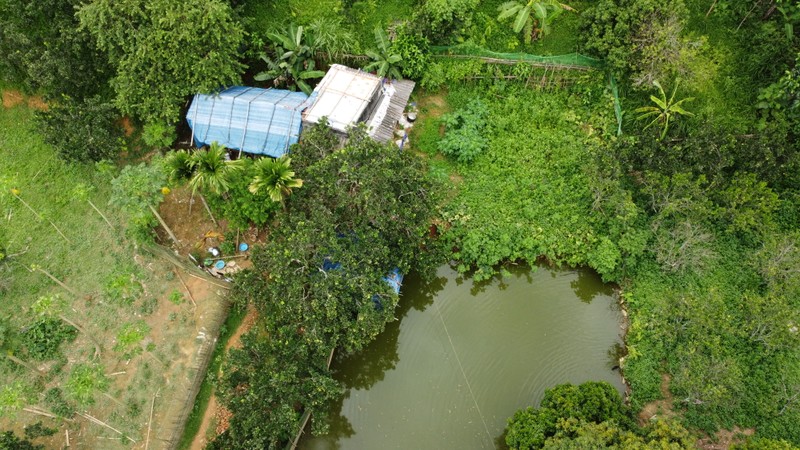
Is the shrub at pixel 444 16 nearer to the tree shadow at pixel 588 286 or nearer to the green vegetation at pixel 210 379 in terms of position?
the tree shadow at pixel 588 286

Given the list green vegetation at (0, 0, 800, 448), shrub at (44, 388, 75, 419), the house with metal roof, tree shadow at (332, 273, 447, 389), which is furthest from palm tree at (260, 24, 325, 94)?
shrub at (44, 388, 75, 419)

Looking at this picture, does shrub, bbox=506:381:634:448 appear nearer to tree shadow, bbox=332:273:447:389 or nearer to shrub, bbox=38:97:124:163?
tree shadow, bbox=332:273:447:389

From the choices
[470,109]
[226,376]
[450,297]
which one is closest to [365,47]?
[470,109]

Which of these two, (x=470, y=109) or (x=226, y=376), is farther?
(x=470, y=109)

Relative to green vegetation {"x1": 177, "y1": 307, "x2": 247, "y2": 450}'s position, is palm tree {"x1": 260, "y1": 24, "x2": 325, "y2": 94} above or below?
above

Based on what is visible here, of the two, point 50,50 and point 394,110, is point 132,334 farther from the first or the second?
point 394,110

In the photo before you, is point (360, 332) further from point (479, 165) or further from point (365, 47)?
point (365, 47)

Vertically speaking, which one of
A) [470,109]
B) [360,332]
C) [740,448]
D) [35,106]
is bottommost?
[35,106]
